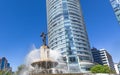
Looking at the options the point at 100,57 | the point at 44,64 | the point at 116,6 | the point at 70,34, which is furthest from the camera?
the point at 100,57

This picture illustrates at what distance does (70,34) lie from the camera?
82062mm

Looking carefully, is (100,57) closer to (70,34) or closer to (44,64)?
(70,34)


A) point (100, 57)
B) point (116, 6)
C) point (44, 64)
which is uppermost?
point (116, 6)

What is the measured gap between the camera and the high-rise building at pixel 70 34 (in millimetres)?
77312

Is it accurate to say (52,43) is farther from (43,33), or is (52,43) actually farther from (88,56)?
(43,33)

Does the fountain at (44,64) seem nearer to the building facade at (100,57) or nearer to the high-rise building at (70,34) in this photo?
the high-rise building at (70,34)

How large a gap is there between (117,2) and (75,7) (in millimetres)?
27665

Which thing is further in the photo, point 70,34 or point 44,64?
point 70,34

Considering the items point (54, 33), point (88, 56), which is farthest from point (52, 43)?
point (88, 56)

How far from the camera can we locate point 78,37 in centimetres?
8250

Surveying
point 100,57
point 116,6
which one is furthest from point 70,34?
point 100,57

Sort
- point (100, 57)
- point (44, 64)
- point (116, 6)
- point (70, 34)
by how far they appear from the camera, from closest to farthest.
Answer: point (44, 64) < point (116, 6) < point (70, 34) < point (100, 57)

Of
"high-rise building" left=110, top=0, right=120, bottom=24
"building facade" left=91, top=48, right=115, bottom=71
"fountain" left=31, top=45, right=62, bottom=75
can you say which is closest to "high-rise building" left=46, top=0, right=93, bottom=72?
"high-rise building" left=110, top=0, right=120, bottom=24

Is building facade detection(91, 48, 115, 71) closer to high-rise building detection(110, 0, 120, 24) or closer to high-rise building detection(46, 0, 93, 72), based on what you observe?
high-rise building detection(46, 0, 93, 72)
